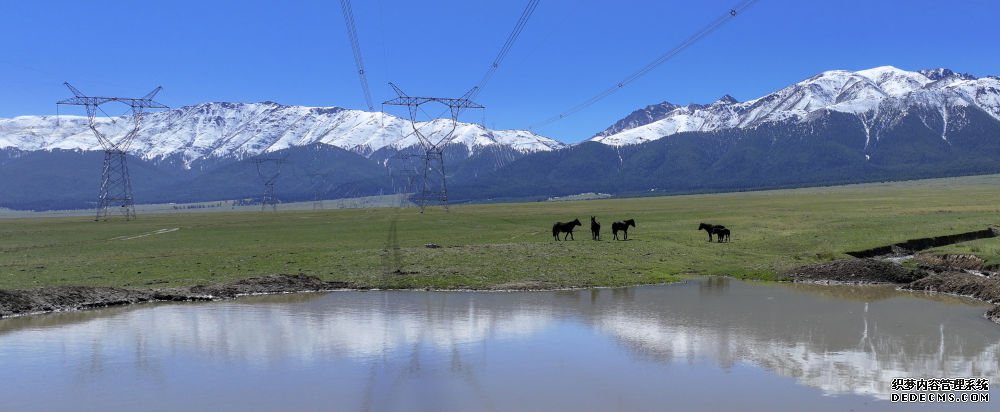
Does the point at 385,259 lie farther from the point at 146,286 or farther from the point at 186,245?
the point at 186,245

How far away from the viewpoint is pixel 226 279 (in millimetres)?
35406

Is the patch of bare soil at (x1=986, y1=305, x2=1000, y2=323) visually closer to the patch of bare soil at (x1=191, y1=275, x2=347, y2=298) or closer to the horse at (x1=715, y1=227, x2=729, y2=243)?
the patch of bare soil at (x1=191, y1=275, x2=347, y2=298)

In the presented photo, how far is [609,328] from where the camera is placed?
2338 centimetres

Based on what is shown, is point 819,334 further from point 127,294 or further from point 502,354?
point 127,294

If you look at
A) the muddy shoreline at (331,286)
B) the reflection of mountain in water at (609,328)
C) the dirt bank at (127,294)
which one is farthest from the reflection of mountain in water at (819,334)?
the dirt bank at (127,294)

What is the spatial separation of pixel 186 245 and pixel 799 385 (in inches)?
2205

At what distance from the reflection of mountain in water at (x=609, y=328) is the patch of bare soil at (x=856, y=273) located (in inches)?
82.9

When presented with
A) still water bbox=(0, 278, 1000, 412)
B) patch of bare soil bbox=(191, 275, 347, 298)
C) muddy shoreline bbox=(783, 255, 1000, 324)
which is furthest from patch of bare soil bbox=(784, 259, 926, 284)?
patch of bare soil bbox=(191, 275, 347, 298)

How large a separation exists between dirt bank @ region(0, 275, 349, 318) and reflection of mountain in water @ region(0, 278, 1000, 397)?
1.59 meters

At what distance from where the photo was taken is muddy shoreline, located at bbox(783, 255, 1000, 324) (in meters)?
28.6

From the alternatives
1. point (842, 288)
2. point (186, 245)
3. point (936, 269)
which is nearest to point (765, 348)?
point (842, 288)

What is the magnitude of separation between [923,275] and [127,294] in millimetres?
35863

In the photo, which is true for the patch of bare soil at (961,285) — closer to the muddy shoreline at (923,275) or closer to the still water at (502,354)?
the muddy shoreline at (923,275)

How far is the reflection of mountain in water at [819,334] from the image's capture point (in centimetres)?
1734
